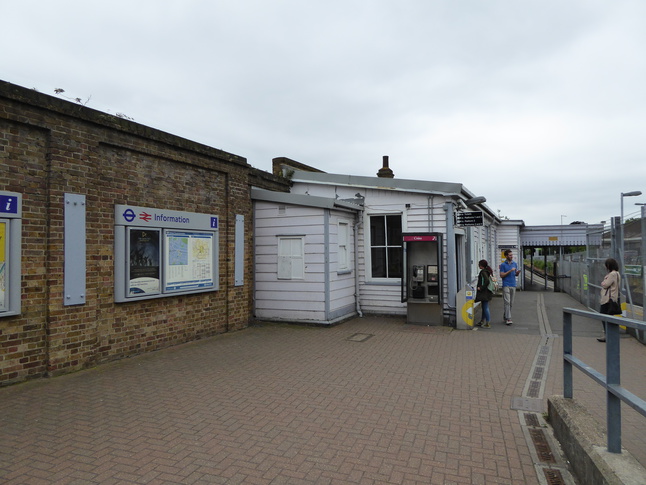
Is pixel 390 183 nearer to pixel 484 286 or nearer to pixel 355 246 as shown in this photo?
pixel 355 246

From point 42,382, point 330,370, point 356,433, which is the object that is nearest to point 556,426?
point 356,433

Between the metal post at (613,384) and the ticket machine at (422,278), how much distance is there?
734 cm

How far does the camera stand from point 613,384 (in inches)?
128

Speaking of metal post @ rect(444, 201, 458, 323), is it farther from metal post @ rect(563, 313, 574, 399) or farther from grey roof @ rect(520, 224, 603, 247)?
grey roof @ rect(520, 224, 603, 247)

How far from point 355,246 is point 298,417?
7.71 m

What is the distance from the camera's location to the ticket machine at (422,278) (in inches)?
425

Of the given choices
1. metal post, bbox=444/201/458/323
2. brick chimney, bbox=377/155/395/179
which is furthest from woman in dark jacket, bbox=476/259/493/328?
brick chimney, bbox=377/155/395/179

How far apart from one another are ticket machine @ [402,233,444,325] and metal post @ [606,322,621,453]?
24.1ft

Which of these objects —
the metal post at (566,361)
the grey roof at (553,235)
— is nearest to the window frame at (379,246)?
the metal post at (566,361)

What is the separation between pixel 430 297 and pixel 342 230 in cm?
278

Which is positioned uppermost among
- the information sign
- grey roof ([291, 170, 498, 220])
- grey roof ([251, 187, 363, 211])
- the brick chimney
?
the brick chimney

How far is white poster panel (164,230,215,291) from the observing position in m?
8.20

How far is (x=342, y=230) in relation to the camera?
37.6 ft

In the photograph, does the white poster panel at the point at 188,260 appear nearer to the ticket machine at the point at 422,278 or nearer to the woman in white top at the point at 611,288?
the ticket machine at the point at 422,278
